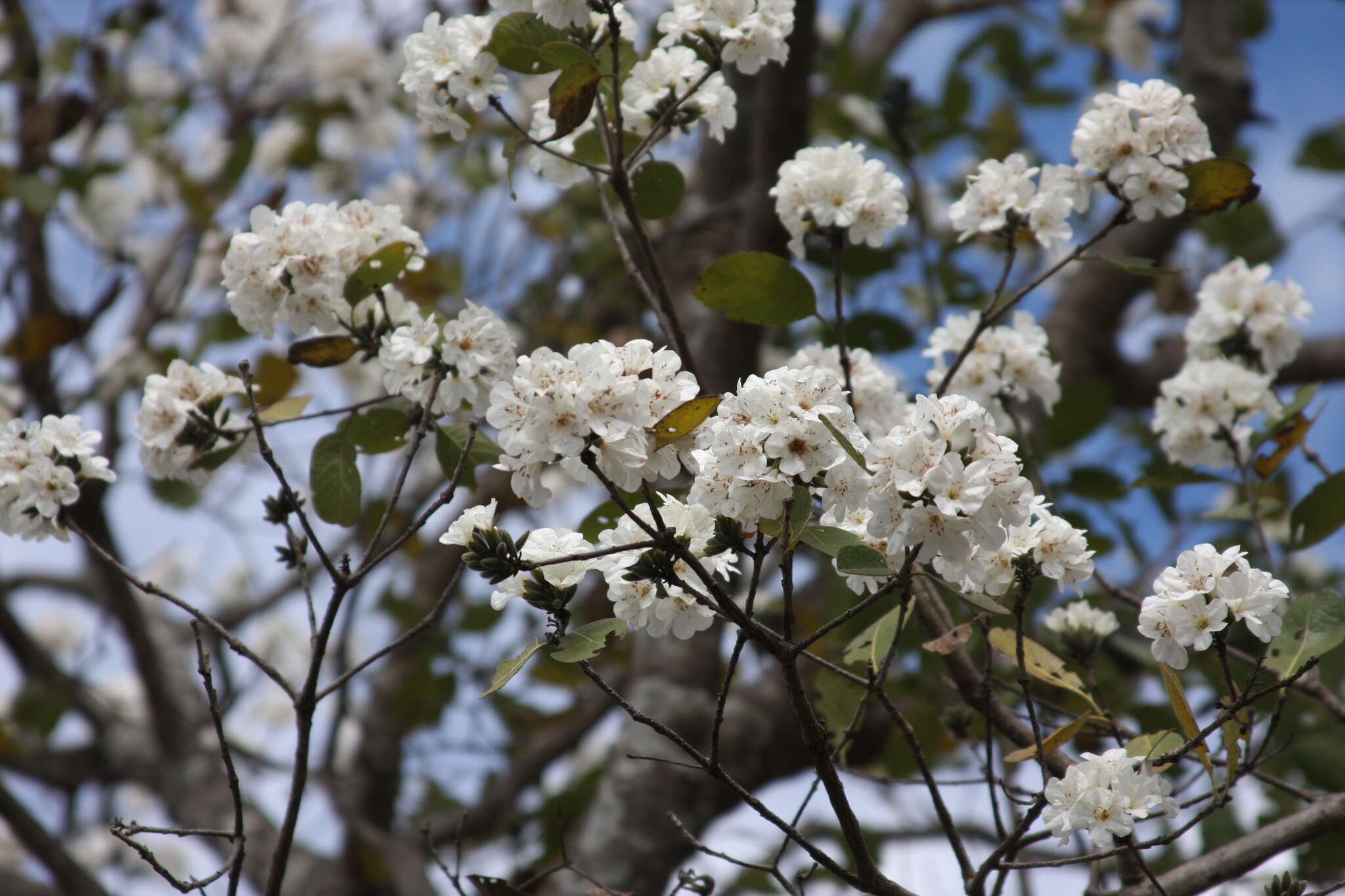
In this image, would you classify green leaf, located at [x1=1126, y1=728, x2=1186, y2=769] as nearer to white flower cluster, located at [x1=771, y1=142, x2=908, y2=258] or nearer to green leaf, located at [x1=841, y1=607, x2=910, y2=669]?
green leaf, located at [x1=841, y1=607, x2=910, y2=669]

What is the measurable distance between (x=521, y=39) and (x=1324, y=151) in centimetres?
346

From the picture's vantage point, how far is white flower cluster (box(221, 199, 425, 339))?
5.16 ft

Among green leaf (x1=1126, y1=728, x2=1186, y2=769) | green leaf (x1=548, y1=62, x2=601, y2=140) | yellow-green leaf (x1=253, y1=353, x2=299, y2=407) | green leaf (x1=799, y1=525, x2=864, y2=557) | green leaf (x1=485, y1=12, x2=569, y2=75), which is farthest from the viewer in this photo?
yellow-green leaf (x1=253, y1=353, x2=299, y2=407)

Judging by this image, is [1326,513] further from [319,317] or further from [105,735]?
[105,735]

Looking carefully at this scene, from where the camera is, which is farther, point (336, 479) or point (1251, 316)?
point (1251, 316)

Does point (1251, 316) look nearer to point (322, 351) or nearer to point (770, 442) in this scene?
point (770, 442)

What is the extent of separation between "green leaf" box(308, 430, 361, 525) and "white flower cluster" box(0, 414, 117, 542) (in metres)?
0.30

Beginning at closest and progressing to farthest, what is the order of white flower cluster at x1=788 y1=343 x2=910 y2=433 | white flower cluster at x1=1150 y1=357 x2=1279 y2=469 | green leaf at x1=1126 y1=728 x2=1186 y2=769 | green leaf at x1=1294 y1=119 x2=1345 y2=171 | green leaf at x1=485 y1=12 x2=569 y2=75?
green leaf at x1=1126 y1=728 x2=1186 y2=769
green leaf at x1=485 y1=12 x2=569 y2=75
white flower cluster at x1=788 y1=343 x2=910 y2=433
white flower cluster at x1=1150 y1=357 x2=1279 y2=469
green leaf at x1=1294 y1=119 x2=1345 y2=171

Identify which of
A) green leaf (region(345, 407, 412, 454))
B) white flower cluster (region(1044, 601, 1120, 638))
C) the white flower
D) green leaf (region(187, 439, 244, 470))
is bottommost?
the white flower

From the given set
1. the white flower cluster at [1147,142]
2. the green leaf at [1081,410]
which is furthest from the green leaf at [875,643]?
the green leaf at [1081,410]

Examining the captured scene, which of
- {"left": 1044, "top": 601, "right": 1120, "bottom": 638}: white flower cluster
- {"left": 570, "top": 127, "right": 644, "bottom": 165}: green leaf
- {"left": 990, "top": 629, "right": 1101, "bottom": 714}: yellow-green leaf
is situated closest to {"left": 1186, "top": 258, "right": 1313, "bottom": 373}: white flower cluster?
{"left": 1044, "top": 601, "right": 1120, "bottom": 638}: white flower cluster

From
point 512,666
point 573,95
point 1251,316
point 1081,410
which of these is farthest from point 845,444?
point 1081,410

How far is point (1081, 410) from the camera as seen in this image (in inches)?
112

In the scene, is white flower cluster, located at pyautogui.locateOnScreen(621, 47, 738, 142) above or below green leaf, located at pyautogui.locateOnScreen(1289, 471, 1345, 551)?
above
